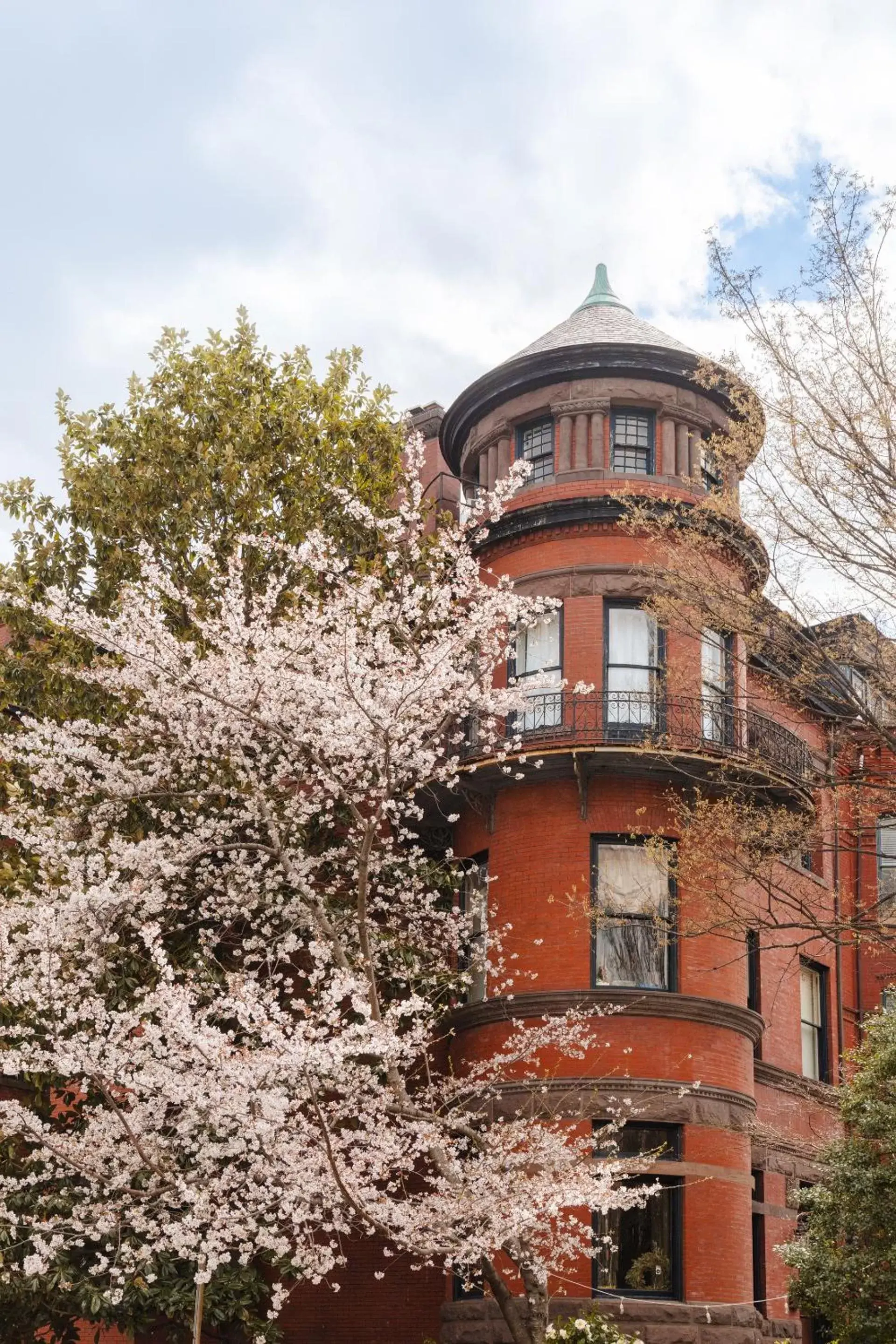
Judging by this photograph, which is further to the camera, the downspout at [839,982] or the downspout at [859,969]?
the downspout at [859,969]

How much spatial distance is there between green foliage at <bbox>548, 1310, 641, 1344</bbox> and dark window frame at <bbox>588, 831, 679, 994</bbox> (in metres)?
4.89

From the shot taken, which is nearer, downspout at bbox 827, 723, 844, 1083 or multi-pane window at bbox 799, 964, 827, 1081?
downspout at bbox 827, 723, 844, 1083

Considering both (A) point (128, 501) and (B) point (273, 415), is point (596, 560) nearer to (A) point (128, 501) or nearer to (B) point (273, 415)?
(B) point (273, 415)

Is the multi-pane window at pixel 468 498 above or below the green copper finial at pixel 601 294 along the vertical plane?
below

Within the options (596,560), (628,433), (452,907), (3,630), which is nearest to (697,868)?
(452,907)

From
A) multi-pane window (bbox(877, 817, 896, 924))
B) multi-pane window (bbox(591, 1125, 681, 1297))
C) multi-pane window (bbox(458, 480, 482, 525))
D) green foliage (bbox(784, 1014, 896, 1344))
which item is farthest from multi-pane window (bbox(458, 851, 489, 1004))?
multi-pane window (bbox(877, 817, 896, 924))

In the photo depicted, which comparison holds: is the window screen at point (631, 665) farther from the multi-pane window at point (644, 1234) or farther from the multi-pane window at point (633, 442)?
the multi-pane window at point (644, 1234)

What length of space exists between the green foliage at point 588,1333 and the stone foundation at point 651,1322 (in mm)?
1309

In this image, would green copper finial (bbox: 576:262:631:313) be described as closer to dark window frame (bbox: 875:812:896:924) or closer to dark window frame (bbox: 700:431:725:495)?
dark window frame (bbox: 700:431:725:495)

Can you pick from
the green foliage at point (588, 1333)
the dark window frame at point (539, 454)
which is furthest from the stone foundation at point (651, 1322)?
the dark window frame at point (539, 454)

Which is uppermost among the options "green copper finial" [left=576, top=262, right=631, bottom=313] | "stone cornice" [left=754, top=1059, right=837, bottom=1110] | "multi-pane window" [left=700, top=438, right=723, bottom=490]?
"green copper finial" [left=576, top=262, right=631, bottom=313]

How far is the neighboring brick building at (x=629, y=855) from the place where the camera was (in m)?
21.6

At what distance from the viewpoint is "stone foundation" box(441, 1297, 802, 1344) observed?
20562 millimetres

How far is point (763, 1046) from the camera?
27266 mm
